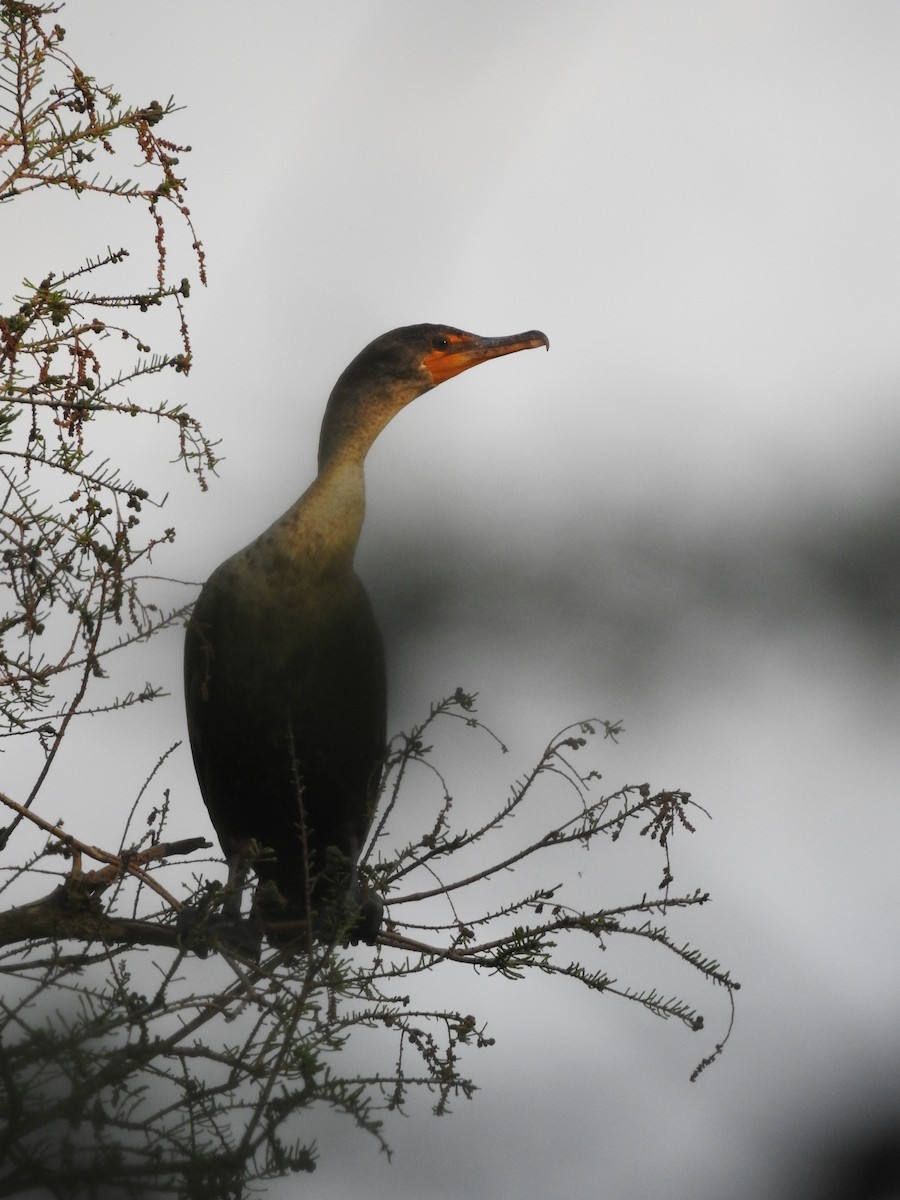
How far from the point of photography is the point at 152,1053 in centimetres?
167

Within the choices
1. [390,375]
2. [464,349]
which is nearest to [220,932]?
[390,375]

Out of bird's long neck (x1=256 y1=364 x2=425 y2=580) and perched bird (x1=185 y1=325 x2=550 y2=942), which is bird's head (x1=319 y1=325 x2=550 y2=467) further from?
perched bird (x1=185 y1=325 x2=550 y2=942)

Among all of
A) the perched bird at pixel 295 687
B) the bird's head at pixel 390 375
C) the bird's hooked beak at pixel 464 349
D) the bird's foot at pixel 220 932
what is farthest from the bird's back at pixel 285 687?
the bird's hooked beak at pixel 464 349

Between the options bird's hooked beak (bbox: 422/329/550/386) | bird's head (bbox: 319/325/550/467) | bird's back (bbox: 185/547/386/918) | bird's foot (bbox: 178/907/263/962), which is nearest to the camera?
bird's foot (bbox: 178/907/263/962)

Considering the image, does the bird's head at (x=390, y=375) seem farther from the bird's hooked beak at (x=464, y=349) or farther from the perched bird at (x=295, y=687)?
the perched bird at (x=295, y=687)

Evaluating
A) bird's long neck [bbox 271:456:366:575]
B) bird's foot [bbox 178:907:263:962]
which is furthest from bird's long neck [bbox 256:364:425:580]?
bird's foot [bbox 178:907:263:962]

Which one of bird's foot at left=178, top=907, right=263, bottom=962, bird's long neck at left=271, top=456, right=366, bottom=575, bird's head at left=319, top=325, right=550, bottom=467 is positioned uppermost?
bird's head at left=319, top=325, right=550, bottom=467

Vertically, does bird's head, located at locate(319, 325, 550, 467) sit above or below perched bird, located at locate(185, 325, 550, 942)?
above

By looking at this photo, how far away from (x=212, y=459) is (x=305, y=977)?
840 mm

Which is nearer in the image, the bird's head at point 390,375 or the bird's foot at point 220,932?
the bird's foot at point 220,932

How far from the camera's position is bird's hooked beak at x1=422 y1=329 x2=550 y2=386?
3.74 m

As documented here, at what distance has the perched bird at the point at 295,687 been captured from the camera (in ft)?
10.5

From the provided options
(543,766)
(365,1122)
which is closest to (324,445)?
(543,766)

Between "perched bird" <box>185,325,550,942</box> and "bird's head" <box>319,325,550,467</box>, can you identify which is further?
"bird's head" <box>319,325,550,467</box>
